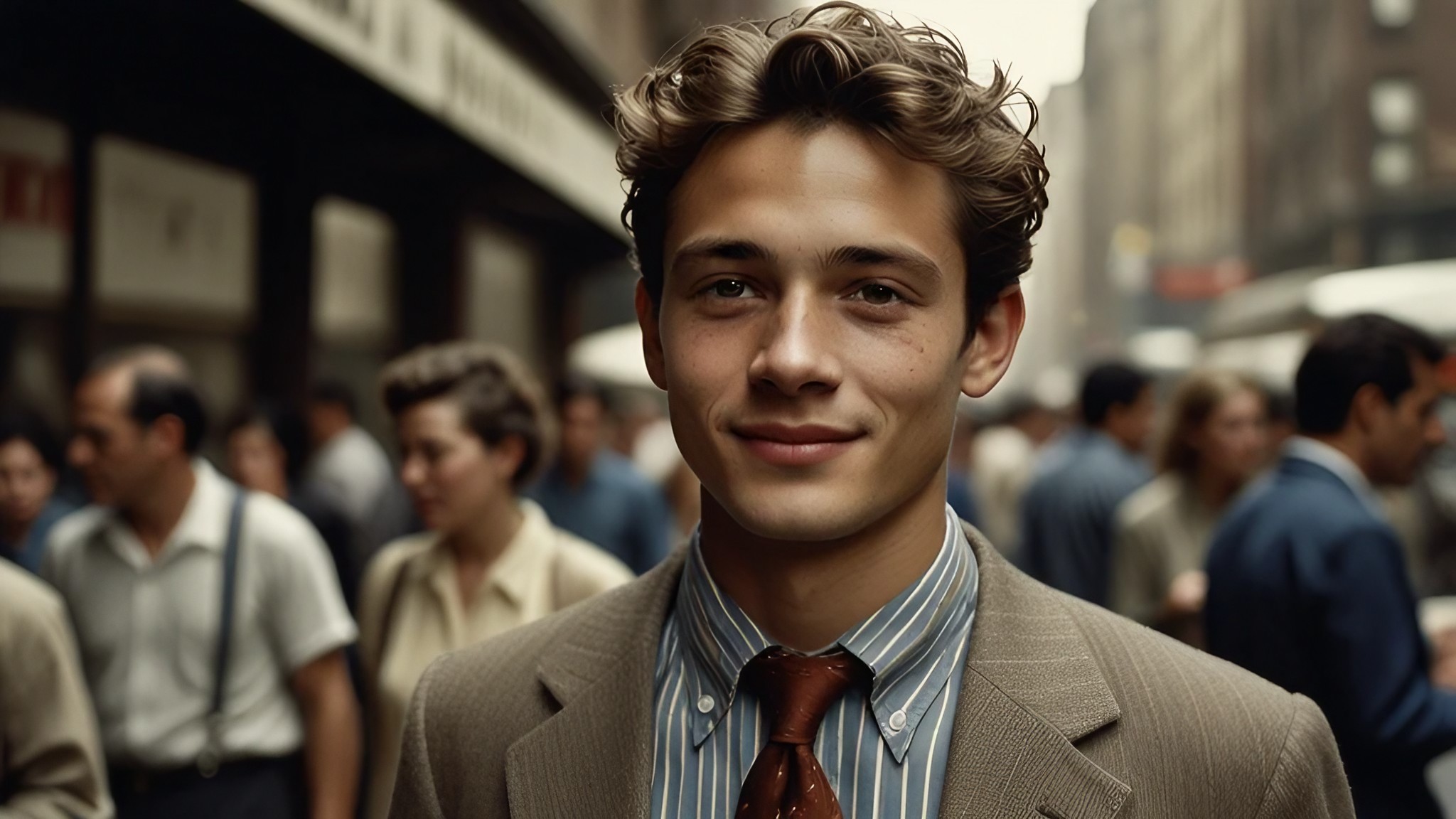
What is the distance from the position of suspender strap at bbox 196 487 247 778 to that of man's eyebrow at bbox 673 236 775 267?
3.14m

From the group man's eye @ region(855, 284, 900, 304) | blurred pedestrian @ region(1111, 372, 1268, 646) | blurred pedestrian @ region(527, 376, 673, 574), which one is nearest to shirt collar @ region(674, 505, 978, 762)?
man's eye @ region(855, 284, 900, 304)

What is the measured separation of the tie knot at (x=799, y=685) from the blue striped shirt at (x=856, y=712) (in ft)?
0.06

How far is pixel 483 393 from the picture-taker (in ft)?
16.0

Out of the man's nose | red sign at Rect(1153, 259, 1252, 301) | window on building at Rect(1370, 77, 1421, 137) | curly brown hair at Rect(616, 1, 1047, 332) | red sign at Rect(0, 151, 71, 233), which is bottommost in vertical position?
the man's nose

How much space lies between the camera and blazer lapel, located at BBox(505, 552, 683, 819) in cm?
197

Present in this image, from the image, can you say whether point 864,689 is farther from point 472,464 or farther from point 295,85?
point 295,85

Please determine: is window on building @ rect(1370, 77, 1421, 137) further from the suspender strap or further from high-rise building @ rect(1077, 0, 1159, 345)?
the suspender strap

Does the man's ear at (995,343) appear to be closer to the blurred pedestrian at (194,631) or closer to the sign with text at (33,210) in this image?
the blurred pedestrian at (194,631)

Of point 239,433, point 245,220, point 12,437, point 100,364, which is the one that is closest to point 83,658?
point 100,364

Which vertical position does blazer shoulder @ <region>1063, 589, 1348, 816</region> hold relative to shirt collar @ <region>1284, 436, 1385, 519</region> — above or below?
below

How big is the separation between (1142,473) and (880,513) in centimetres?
693

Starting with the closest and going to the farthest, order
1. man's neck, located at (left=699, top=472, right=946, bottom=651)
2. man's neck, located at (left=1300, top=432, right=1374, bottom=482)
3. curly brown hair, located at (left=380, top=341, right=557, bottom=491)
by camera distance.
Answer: man's neck, located at (left=699, top=472, right=946, bottom=651) < man's neck, located at (left=1300, top=432, right=1374, bottom=482) < curly brown hair, located at (left=380, top=341, right=557, bottom=491)

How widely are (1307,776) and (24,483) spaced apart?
5457 mm

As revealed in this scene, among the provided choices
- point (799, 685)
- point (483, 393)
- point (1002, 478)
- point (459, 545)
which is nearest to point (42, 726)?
point (459, 545)
